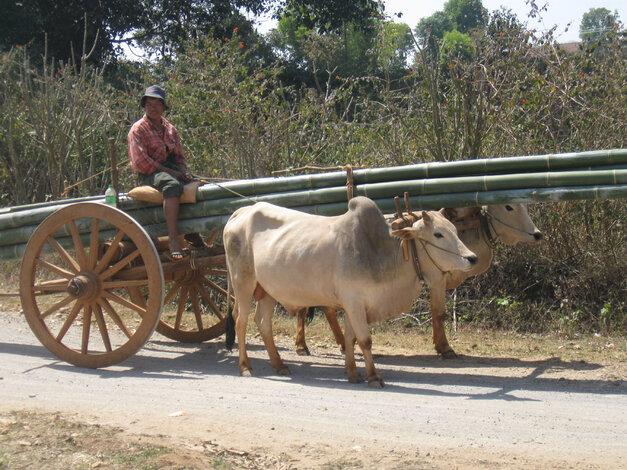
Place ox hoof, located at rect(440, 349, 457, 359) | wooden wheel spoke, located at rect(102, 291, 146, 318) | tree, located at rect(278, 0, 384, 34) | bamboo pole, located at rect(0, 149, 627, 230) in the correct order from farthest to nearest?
tree, located at rect(278, 0, 384, 34) → ox hoof, located at rect(440, 349, 457, 359) → wooden wheel spoke, located at rect(102, 291, 146, 318) → bamboo pole, located at rect(0, 149, 627, 230)

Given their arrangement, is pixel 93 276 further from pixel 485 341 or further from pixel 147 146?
pixel 485 341

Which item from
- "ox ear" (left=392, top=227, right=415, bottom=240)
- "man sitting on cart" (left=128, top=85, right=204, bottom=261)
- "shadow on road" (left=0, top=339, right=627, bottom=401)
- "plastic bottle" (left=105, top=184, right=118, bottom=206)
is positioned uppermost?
"man sitting on cart" (left=128, top=85, right=204, bottom=261)

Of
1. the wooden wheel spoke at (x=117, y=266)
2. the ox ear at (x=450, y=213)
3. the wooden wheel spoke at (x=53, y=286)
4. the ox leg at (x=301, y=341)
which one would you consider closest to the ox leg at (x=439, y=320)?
the ox ear at (x=450, y=213)

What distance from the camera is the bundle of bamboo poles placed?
5.73 metres

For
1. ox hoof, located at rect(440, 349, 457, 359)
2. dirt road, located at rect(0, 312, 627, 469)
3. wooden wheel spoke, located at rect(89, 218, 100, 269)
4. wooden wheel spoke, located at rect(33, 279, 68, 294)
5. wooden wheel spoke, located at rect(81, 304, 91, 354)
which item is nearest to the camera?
dirt road, located at rect(0, 312, 627, 469)

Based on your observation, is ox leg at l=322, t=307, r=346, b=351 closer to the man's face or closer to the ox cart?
the ox cart

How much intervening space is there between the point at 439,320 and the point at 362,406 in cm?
214

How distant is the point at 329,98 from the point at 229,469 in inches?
313

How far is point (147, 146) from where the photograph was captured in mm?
7297

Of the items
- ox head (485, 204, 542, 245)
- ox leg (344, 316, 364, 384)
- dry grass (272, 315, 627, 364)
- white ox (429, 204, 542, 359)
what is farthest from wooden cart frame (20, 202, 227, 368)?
ox head (485, 204, 542, 245)

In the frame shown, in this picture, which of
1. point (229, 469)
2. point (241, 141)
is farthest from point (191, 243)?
point (229, 469)

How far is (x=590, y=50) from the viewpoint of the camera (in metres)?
9.09

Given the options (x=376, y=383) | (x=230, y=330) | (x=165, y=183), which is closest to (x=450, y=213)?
(x=376, y=383)

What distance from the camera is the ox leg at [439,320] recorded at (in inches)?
279
